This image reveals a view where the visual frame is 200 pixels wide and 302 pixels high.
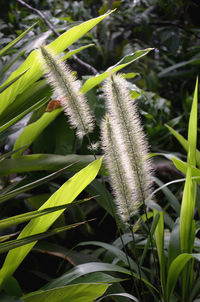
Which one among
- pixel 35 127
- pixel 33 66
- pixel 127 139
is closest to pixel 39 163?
pixel 35 127

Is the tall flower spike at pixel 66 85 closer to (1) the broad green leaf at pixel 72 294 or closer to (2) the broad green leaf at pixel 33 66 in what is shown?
(2) the broad green leaf at pixel 33 66

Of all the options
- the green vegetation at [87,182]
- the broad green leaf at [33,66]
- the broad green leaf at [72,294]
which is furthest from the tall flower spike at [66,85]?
the broad green leaf at [72,294]

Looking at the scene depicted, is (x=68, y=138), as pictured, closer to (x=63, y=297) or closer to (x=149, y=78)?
(x=63, y=297)

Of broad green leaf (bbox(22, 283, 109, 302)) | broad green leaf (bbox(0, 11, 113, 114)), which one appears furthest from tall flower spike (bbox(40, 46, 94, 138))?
broad green leaf (bbox(22, 283, 109, 302))

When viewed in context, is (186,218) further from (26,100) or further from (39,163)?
(26,100)

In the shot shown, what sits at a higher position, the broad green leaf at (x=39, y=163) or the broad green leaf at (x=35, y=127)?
the broad green leaf at (x=35, y=127)

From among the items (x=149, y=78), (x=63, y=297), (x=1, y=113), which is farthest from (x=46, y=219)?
(x=149, y=78)

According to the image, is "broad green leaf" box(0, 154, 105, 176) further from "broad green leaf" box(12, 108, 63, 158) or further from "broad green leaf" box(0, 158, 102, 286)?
"broad green leaf" box(0, 158, 102, 286)
